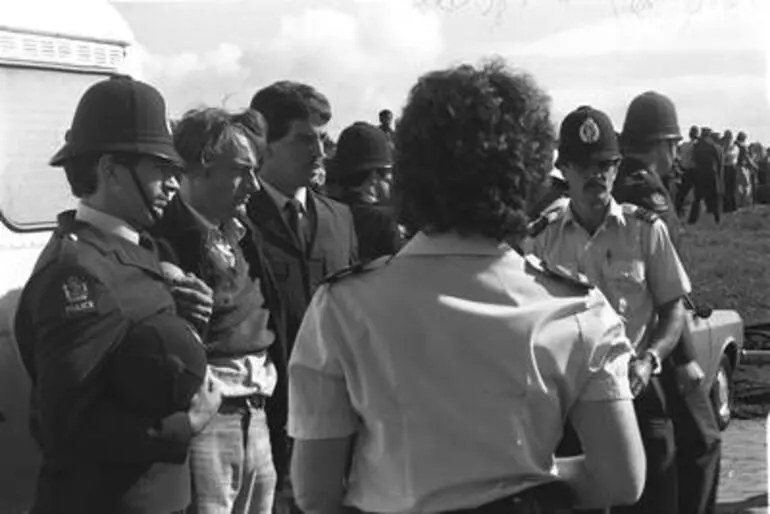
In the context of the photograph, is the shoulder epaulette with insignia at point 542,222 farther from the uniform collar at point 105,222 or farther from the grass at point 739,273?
the grass at point 739,273

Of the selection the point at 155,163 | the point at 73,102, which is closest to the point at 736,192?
the point at 73,102

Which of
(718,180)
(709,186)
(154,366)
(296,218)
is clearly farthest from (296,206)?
(709,186)

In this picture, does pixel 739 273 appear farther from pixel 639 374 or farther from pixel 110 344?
pixel 110 344

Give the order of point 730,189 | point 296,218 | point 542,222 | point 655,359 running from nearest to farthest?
point 655,359
point 296,218
point 542,222
point 730,189

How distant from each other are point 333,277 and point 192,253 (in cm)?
180

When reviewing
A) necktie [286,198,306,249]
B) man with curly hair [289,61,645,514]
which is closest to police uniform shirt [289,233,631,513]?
man with curly hair [289,61,645,514]

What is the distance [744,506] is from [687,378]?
214cm

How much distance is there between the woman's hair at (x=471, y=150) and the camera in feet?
7.48

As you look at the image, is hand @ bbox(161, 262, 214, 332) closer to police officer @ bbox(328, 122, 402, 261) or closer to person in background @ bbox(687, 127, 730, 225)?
police officer @ bbox(328, 122, 402, 261)

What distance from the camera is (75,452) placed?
3068mm

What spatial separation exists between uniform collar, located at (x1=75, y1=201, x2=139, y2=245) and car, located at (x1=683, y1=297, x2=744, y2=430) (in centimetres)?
412

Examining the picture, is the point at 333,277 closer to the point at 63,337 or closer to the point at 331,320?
the point at 331,320

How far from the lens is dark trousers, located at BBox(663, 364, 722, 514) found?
5109 mm

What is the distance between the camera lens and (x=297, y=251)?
4648 millimetres
